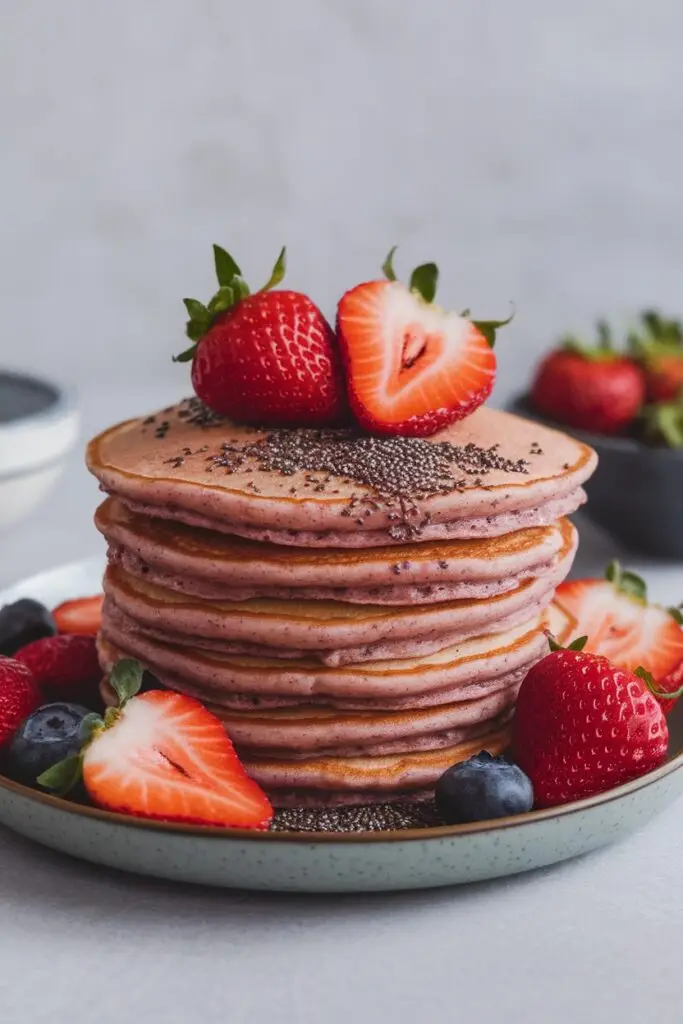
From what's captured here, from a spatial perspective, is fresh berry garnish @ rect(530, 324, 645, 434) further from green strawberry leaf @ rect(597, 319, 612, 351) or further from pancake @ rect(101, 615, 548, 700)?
pancake @ rect(101, 615, 548, 700)

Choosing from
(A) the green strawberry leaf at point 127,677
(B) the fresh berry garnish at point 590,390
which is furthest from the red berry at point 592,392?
(A) the green strawberry leaf at point 127,677

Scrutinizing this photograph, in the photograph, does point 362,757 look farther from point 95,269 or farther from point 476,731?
point 95,269

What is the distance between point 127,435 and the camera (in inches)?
87.7

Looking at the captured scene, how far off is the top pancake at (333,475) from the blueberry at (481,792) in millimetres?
339

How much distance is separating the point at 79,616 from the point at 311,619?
826 millimetres

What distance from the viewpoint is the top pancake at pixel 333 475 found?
184 cm

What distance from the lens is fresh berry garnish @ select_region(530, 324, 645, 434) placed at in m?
3.57

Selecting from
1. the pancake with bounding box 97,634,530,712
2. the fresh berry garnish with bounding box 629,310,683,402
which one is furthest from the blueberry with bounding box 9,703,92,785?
the fresh berry garnish with bounding box 629,310,683,402

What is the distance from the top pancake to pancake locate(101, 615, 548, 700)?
21cm

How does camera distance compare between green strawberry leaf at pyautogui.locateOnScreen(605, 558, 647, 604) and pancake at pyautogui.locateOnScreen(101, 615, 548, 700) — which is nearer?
pancake at pyautogui.locateOnScreen(101, 615, 548, 700)

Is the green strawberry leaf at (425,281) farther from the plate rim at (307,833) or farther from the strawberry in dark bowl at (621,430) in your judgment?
the strawberry in dark bowl at (621,430)

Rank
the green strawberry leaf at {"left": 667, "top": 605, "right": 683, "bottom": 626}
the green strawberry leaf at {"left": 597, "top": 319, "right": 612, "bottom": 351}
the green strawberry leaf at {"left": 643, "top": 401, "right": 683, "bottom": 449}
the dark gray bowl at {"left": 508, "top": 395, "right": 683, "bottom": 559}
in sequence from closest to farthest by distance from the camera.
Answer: the green strawberry leaf at {"left": 667, "top": 605, "right": 683, "bottom": 626}
the dark gray bowl at {"left": 508, "top": 395, "right": 683, "bottom": 559}
the green strawberry leaf at {"left": 643, "top": 401, "right": 683, "bottom": 449}
the green strawberry leaf at {"left": 597, "top": 319, "right": 612, "bottom": 351}

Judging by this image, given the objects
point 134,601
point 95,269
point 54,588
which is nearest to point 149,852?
point 134,601

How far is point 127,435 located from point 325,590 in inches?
21.1
